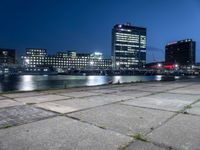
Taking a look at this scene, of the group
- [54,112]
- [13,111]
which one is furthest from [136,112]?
[13,111]

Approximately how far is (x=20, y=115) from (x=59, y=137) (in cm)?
259

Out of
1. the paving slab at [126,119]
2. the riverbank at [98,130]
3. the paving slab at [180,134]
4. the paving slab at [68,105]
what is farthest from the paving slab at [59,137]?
the paving slab at [68,105]

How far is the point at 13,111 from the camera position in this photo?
6957mm

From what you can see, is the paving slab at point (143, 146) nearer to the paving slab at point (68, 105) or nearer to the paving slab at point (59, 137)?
the paving slab at point (59, 137)

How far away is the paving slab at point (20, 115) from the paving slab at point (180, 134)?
3.45 meters

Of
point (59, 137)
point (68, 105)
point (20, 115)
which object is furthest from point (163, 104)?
point (20, 115)

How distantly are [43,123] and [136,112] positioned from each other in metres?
3.20

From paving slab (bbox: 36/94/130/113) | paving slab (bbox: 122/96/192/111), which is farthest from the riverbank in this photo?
paving slab (bbox: 122/96/192/111)

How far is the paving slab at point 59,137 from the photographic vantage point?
3920 mm

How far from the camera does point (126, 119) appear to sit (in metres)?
5.94

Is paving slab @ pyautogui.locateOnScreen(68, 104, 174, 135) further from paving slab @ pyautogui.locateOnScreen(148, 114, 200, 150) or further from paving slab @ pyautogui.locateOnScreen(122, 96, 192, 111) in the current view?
paving slab @ pyautogui.locateOnScreen(122, 96, 192, 111)

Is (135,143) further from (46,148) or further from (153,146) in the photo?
(46,148)

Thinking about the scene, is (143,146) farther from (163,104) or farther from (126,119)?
(163,104)

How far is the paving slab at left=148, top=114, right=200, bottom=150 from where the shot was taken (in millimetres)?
4031
